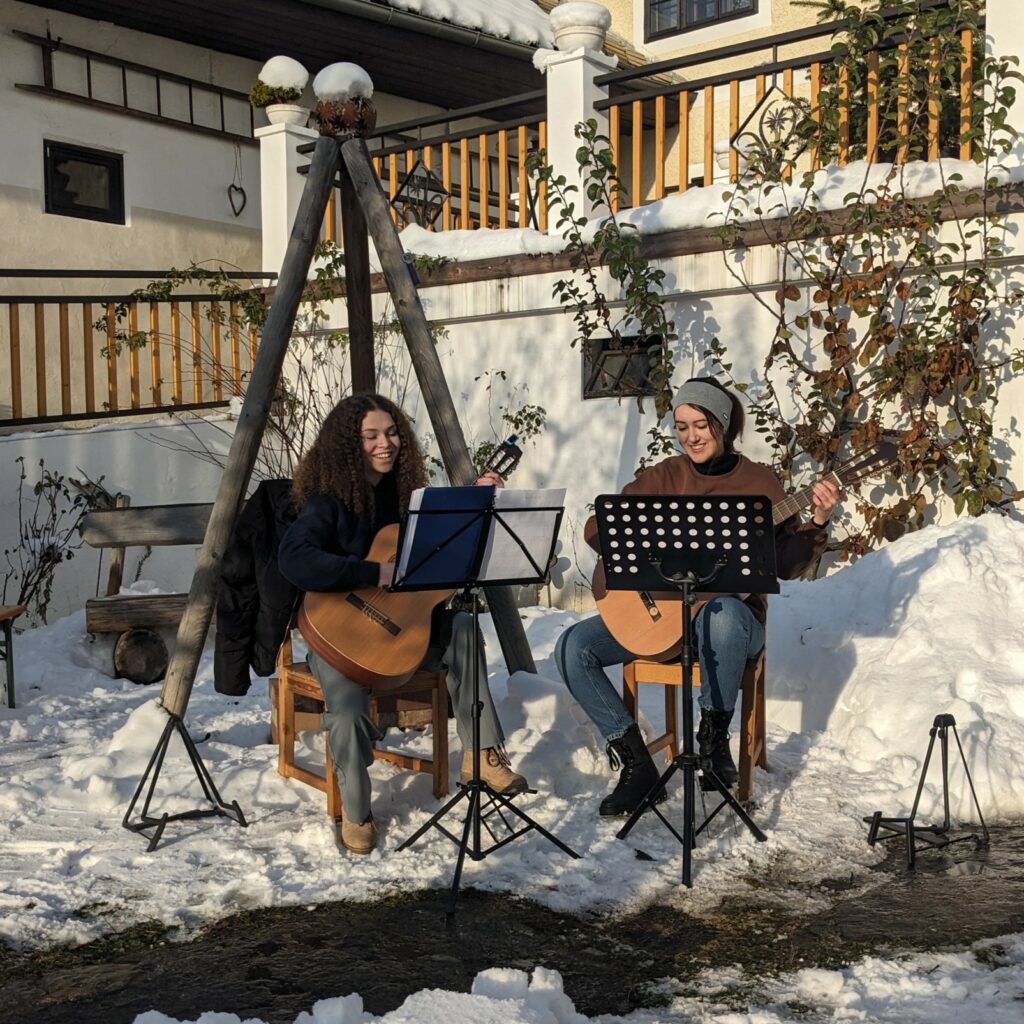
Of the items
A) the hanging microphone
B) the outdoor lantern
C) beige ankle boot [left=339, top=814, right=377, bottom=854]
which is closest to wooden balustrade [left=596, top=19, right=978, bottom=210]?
the outdoor lantern

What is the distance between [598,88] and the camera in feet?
28.9

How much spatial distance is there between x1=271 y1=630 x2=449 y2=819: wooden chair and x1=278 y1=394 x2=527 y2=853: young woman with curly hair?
45 millimetres

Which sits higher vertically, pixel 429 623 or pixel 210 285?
pixel 210 285

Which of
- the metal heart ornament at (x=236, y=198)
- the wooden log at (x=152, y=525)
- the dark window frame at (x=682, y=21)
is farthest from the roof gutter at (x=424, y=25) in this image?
the wooden log at (x=152, y=525)

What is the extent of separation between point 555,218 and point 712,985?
6384 millimetres

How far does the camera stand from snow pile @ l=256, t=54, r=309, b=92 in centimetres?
1027

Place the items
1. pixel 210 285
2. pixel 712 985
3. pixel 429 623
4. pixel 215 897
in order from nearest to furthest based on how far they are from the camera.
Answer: pixel 712 985 → pixel 215 897 → pixel 429 623 → pixel 210 285

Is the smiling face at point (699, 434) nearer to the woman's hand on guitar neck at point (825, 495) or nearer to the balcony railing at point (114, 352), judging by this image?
the woman's hand on guitar neck at point (825, 495)

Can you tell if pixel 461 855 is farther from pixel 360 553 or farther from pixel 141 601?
pixel 141 601

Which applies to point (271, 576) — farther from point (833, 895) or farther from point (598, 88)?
point (598, 88)

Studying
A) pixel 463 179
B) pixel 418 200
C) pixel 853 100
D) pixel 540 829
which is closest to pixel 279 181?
pixel 418 200

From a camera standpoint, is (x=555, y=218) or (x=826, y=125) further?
(x=555, y=218)

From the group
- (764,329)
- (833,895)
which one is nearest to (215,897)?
(833,895)

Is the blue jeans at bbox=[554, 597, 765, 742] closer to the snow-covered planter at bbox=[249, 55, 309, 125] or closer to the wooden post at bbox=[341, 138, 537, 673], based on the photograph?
the wooden post at bbox=[341, 138, 537, 673]
